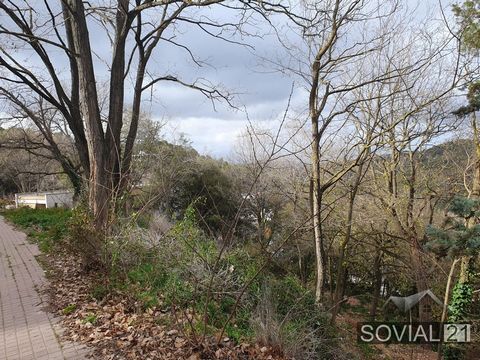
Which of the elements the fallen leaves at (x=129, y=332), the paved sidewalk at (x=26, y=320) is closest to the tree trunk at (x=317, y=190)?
the fallen leaves at (x=129, y=332)

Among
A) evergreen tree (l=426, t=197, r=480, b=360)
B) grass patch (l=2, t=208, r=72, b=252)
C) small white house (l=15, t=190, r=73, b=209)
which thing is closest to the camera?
evergreen tree (l=426, t=197, r=480, b=360)

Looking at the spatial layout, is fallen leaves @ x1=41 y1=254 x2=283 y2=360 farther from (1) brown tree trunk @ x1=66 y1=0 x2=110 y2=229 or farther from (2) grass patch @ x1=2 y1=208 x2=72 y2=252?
(2) grass patch @ x1=2 y1=208 x2=72 y2=252

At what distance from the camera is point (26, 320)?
532cm

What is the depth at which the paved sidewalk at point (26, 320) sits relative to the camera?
429cm

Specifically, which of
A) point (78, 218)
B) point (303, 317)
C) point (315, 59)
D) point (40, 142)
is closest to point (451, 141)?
point (315, 59)

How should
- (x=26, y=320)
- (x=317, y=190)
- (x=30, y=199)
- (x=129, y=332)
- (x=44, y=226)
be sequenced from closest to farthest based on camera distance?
(x=129, y=332)
(x=26, y=320)
(x=317, y=190)
(x=44, y=226)
(x=30, y=199)

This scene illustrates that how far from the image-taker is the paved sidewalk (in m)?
4.29

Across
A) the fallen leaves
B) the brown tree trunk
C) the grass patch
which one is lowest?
the fallen leaves

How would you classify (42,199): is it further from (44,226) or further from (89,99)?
(89,99)

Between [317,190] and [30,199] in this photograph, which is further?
[30,199]

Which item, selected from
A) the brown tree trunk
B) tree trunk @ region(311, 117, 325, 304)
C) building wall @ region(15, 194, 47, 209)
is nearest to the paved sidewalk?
the brown tree trunk

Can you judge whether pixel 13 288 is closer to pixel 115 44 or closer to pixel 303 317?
pixel 303 317

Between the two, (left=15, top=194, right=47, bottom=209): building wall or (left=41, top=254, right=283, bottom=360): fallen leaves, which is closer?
(left=41, top=254, right=283, bottom=360): fallen leaves

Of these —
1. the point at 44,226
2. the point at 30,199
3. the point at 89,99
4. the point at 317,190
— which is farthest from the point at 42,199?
the point at 317,190
